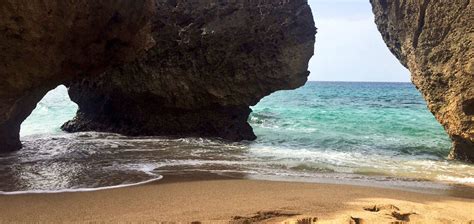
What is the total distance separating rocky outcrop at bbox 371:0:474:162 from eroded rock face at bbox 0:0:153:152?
554 centimetres

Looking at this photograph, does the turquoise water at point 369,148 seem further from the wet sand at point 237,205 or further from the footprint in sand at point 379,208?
the footprint in sand at point 379,208

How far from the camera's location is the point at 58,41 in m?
6.91

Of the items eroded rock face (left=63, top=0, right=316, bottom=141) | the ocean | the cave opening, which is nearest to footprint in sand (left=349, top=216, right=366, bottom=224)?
the ocean

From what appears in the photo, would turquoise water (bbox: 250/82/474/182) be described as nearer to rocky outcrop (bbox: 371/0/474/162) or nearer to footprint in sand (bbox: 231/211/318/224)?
rocky outcrop (bbox: 371/0/474/162)

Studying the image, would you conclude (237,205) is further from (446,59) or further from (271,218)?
(446,59)

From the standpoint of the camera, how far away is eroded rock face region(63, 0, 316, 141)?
38.9 feet

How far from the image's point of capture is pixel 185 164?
7.51 metres

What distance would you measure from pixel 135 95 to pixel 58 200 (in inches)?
312

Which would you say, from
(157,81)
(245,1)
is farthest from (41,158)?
(245,1)

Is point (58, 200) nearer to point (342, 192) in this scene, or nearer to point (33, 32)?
point (33, 32)

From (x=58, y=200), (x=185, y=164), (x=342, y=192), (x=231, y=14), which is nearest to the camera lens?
(x=58, y=200)

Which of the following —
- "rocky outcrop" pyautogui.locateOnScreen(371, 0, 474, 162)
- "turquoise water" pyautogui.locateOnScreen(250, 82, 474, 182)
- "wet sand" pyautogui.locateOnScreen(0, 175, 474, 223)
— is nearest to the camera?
"wet sand" pyautogui.locateOnScreen(0, 175, 474, 223)

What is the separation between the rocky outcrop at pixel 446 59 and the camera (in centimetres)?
795

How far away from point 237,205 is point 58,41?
4.25m
